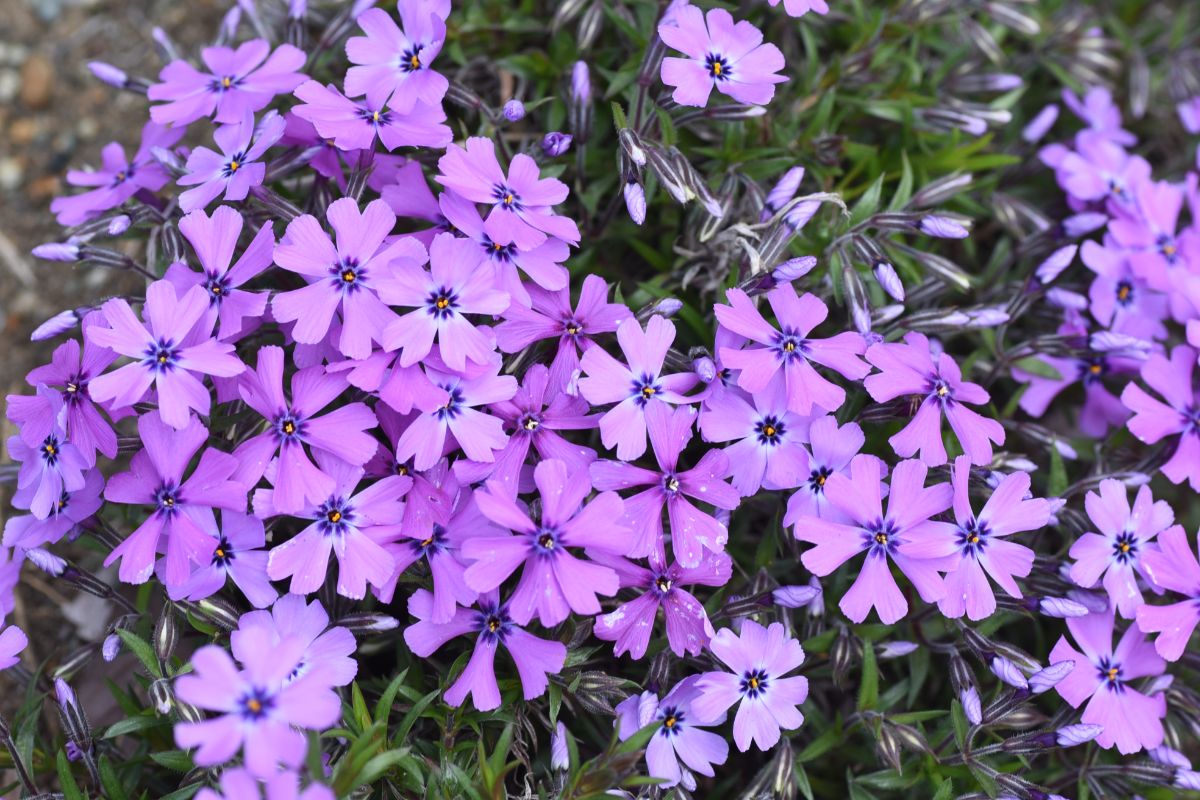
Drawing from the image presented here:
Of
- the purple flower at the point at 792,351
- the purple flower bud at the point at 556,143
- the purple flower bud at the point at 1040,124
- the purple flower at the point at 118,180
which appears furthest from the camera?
the purple flower bud at the point at 1040,124

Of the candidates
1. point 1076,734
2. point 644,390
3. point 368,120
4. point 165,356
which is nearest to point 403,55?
point 368,120

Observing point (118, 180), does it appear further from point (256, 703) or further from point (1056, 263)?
point (1056, 263)

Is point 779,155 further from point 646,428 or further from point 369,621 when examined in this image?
point 369,621

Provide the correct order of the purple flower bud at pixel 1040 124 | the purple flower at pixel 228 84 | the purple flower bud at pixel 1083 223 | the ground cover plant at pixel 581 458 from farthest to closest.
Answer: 1. the purple flower bud at pixel 1040 124
2. the purple flower bud at pixel 1083 223
3. the purple flower at pixel 228 84
4. the ground cover plant at pixel 581 458

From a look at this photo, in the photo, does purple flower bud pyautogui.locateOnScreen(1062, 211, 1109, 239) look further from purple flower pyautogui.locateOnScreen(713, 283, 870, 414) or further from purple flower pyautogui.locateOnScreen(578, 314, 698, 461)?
purple flower pyautogui.locateOnScreen(578, 314, 698, 461)

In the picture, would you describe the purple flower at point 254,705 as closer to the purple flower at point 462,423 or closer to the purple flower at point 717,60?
the purple flower at point 462,423

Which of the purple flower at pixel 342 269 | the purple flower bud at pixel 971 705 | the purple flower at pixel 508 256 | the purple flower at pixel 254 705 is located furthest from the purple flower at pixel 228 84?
the purple flower bud at pixel 971 705

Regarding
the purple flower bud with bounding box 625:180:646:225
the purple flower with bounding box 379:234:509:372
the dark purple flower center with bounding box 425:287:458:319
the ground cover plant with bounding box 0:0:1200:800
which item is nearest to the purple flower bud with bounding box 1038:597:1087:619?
the ground cover plant with bounding box 0:0:1200:800
